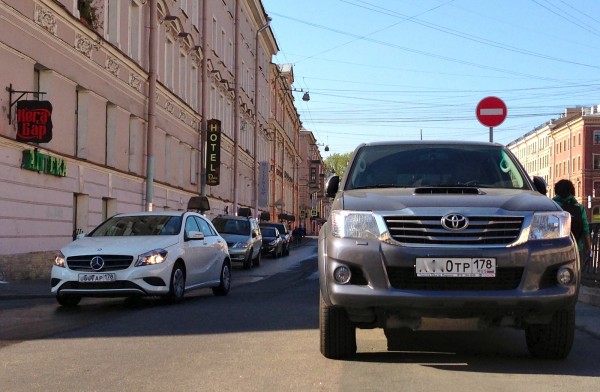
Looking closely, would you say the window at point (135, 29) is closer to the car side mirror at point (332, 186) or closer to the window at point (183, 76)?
the window at point (183, 76)

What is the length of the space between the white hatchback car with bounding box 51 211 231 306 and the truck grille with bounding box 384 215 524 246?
5.80 metres

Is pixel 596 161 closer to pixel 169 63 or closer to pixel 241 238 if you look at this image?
pixel 169 63

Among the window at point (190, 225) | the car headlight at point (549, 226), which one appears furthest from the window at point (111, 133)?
the car headlight at point (549, 226)

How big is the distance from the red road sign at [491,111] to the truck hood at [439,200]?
6.71 meters

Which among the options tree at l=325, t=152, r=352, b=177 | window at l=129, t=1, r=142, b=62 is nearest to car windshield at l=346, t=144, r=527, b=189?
window at l=129, t=1, r=142, b=62

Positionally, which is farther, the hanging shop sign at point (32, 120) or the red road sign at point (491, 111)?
the hanging shop sign at point (32, 120)

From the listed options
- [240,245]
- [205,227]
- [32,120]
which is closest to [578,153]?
[240,245]

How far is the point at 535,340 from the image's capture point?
6.66 m

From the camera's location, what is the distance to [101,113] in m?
22.5

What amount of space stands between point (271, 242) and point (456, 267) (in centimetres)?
2870

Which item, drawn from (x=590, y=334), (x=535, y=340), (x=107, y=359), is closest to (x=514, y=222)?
(x=535, y=340)

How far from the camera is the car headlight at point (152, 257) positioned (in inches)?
433

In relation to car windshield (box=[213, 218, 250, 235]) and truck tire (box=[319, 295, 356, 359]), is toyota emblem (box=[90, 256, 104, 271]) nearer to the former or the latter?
truck tire (box=[319, 295, 356, 359])

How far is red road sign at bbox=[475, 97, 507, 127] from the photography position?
13.1 metres
